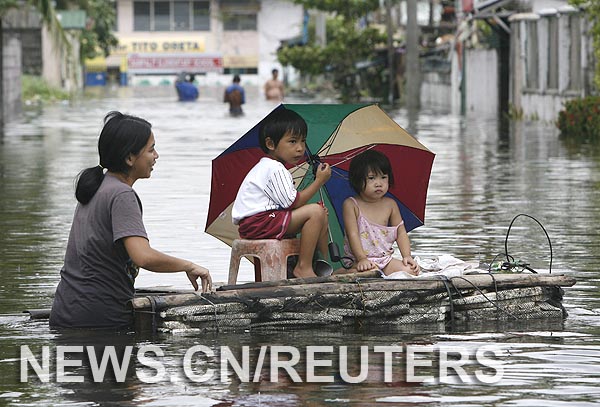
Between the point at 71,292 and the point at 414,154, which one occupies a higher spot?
the point at 414,154

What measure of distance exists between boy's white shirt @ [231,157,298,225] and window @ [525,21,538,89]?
28.1 metres

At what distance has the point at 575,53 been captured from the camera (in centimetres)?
3250

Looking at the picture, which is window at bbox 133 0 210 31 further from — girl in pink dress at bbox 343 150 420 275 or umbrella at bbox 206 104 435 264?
girl in pink dress at bbox 343 150 420 275

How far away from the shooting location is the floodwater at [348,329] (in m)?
6.84

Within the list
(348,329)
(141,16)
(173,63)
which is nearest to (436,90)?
(173,63)

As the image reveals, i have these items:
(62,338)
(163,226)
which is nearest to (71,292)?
(62,338)

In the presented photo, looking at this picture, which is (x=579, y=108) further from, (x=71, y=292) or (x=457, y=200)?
(x=71, y=292)

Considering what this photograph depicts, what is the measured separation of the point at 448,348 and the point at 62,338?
204 cm

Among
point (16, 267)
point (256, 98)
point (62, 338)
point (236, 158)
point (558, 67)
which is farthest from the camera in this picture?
point (256, 98)

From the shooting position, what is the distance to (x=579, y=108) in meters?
28.8

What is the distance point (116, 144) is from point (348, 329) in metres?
1.64

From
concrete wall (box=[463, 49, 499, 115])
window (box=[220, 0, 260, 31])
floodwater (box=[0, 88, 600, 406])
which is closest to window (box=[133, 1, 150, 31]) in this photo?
window (box=[220, 0, 260, 31])

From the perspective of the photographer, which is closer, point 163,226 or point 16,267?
point 16,267

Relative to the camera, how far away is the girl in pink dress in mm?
9391
